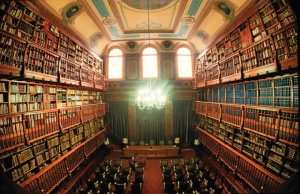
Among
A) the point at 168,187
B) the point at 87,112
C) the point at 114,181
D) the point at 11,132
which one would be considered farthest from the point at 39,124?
the point at 168,187

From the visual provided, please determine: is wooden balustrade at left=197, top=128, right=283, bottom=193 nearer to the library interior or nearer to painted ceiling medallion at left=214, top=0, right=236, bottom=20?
the library interior

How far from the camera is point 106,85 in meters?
10.8

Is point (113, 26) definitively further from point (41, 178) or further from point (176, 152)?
point (176, 152)

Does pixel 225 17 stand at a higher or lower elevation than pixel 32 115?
higher

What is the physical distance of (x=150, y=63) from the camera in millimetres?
11273

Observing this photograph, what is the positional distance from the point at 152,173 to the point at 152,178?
48 cm

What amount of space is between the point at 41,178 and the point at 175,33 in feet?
30.0

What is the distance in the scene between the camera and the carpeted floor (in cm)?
677

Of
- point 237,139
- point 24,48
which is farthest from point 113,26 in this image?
point 237,139

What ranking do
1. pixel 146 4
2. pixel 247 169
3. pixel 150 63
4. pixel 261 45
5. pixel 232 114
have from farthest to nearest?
pixel 150 63, pixel 146 4, pixel 232 114, pixel 247 169, pixel 261 45

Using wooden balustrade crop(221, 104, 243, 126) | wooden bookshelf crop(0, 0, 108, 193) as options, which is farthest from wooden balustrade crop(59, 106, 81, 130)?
wooden balustrade crop(221, 104, 243, 126)

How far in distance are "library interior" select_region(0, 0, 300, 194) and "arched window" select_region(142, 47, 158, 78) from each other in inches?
2.7

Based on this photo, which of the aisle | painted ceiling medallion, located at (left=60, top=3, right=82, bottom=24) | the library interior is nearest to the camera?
the library interior

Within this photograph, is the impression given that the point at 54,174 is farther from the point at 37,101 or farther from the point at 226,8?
the point at 226,8
